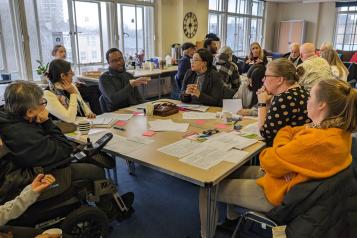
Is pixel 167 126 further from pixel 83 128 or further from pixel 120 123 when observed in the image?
pixel 83 128

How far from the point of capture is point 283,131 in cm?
167

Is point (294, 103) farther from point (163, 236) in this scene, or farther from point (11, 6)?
point (11, 6)

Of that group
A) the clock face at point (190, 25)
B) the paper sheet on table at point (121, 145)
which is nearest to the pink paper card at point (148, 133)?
the paper sheet on table at point (121, 145)

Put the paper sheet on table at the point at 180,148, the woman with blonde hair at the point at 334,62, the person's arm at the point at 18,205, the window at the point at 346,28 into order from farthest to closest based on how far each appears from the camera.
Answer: the window at the point at 346,28 < the woman with blonde hair at the point at 334,62 < the paper sheet on table at the point at 180,148 < the person's arm at the point at 18,205

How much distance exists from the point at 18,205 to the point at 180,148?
922 millimetres

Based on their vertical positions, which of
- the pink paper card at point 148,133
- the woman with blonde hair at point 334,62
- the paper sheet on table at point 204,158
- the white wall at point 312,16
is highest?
the white wall at point 312,16

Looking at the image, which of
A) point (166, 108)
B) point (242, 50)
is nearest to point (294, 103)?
point (166, 108)

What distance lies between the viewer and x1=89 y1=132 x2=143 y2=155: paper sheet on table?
182 cm

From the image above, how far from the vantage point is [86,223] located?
168cm

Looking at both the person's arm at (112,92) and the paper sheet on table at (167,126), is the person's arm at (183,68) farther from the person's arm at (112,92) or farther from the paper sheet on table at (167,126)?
the paper sheet on table at (167,126)

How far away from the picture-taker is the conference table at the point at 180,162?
4.92 ft

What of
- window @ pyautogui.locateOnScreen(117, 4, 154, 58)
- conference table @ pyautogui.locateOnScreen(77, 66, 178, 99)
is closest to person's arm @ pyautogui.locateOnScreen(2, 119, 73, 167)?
conference table @ pyautogui.locateOnScreen(77, 66, 178, 99)

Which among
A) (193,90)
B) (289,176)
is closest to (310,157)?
(289,176)

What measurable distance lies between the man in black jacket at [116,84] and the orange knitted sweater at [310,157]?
1.92m
